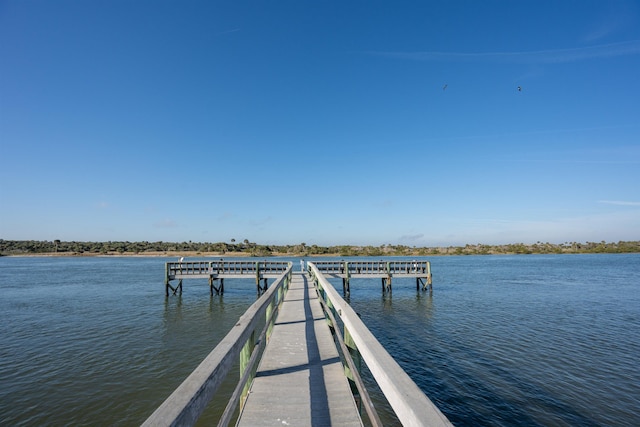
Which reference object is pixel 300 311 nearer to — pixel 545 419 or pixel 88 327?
pixel 545 419

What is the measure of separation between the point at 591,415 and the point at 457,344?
16.4 feet

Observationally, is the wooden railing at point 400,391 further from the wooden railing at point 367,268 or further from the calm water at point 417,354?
the wooden railing at point 367,268

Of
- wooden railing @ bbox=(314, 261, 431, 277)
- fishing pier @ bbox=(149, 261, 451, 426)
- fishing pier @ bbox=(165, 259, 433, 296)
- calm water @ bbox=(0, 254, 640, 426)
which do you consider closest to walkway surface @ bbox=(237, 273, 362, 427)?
fishing pier @ bbox=(149, 261, 451, 426)

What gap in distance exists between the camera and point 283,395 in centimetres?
383

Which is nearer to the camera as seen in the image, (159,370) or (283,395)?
(283,395)

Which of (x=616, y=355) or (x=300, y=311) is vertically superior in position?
(x=300, y=311)

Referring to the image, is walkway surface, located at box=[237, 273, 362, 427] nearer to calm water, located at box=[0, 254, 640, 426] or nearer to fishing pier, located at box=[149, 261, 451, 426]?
fishing pier, located at box=[149, 261, 451, 426]

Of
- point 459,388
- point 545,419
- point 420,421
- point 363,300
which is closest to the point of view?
point 420,421

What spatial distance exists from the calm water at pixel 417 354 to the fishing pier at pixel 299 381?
4.33 metres

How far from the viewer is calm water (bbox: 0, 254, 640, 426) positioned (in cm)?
750

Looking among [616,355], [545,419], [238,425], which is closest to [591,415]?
[545,419]

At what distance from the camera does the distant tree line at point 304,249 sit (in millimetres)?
117688

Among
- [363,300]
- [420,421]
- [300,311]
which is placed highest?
[420,421]

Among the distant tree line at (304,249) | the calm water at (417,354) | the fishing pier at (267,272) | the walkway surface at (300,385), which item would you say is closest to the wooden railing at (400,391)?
the walkway surface at (300,385)
